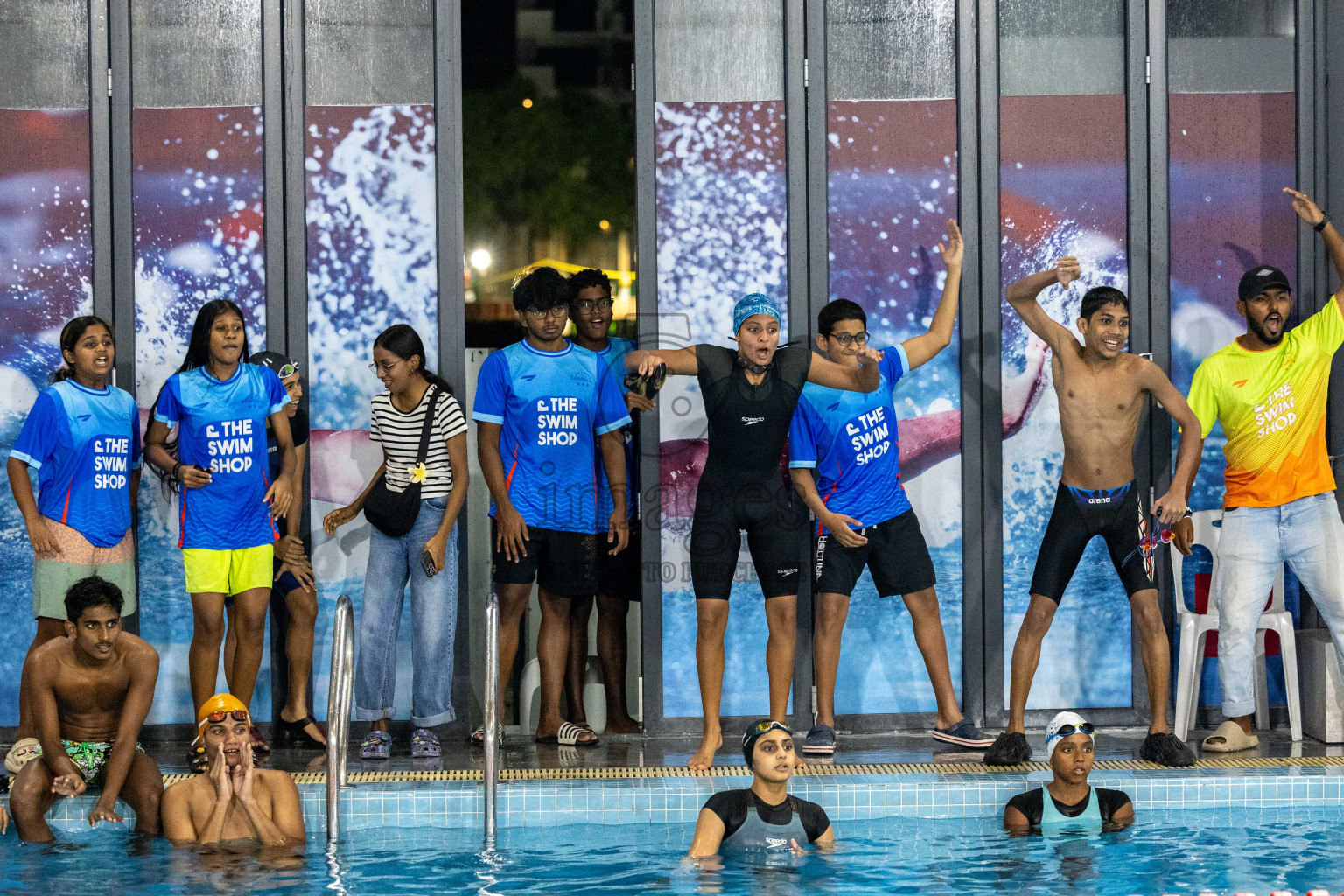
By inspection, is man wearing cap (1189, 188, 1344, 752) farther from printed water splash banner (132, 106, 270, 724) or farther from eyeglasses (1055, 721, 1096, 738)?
printed water splash banner (132, 106, 270, 724)

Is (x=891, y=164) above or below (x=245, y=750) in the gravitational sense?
above

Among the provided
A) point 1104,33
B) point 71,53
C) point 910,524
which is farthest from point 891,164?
point 71,53

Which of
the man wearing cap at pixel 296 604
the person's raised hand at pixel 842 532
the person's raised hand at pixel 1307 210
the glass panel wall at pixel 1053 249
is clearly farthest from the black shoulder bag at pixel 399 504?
the person's raised hand at pixel 1307 210

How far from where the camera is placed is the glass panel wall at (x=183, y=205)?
704cm

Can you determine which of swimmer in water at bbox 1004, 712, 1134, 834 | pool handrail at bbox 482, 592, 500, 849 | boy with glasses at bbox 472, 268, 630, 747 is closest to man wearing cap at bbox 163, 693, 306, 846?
pool handrail at bbox 482, 592, 500, 849

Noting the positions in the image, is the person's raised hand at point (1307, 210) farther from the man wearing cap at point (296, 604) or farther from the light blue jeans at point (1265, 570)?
the man wearing cap at point (296, 604)

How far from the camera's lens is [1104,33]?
721 cm

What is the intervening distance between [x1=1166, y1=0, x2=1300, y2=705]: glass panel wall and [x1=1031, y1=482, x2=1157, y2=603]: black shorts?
1010 mm

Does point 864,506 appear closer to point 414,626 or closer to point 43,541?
point 414,626

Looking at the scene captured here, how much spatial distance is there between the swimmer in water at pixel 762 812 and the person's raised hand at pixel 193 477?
2776mm

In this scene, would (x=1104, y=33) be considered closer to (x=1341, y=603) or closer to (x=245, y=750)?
(x=1341, y=603)

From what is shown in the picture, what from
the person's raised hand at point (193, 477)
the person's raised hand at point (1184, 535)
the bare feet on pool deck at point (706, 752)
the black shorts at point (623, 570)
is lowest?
the bare feet on pool deck at point (706, 752)

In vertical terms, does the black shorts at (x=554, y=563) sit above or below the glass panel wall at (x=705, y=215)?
below

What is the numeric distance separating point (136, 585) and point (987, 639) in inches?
170
